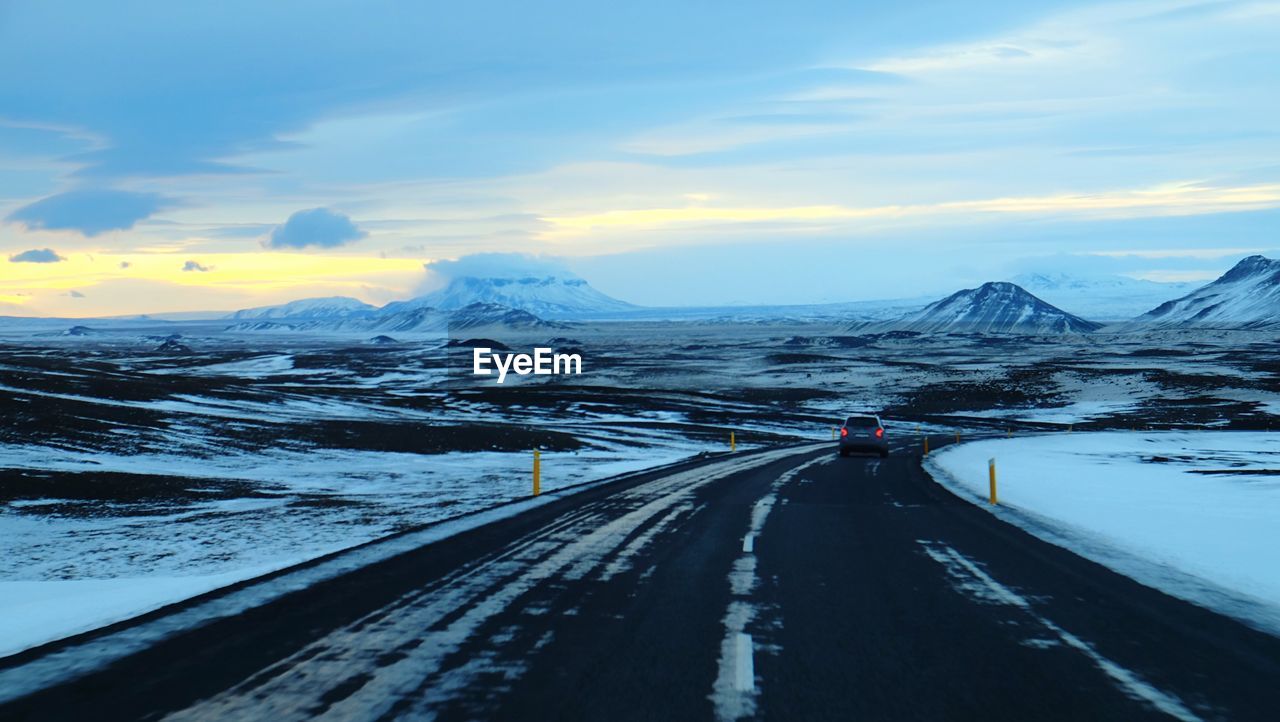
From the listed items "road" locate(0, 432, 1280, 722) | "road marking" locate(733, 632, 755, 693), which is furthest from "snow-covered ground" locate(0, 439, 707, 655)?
"road marking" locate(733, 632, 755, 693)

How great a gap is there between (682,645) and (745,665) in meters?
0.78

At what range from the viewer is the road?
6535 mm

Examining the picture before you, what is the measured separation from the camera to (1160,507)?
18.9 meters

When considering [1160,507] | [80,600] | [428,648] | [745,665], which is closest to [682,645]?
[745,665]

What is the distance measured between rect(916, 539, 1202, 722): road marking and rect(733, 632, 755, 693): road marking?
249 cm

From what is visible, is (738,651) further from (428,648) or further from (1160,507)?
(1160,507)

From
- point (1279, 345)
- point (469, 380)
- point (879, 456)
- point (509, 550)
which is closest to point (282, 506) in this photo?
point (509, 550)

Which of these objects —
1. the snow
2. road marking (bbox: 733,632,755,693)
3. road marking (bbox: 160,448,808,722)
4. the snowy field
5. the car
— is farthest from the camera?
the car

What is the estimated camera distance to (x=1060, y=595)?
10227 millimetres

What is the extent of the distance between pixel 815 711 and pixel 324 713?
3194mm

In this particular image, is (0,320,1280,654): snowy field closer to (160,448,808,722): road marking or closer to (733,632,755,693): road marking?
(160,448,808,722): road marking

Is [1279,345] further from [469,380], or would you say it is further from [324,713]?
[324,713]

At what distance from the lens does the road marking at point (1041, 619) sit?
658 cm

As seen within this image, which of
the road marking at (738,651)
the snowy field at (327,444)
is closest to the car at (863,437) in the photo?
the snowy field at (327,444)
